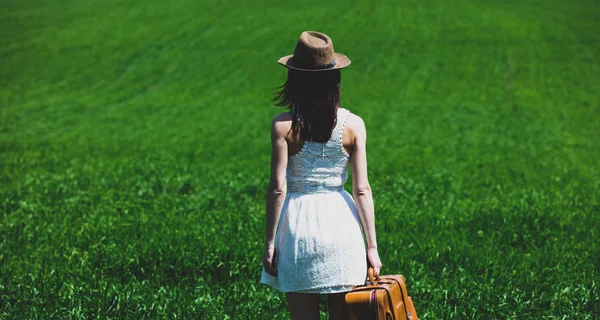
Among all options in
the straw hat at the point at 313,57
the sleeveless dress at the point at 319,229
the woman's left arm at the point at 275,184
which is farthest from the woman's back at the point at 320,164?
the straw hat at the point at 313,57

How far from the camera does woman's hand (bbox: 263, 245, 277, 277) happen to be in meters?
4.71

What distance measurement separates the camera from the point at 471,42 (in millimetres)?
38031

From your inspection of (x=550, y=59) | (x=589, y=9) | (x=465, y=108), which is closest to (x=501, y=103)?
(x=465, y=108)

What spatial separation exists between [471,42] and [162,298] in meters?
33.3

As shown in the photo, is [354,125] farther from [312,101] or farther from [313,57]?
[313,57]

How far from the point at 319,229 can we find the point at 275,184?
1.30 ft

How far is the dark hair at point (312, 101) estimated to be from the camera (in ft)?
15.0

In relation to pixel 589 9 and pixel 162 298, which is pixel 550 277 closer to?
pixel 162 298

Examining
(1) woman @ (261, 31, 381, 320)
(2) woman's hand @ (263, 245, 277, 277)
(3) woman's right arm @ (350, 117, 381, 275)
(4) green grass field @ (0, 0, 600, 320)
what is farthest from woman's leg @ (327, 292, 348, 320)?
(4) green grass field @ (0, 0, 600, 320)

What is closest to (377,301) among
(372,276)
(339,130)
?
(372,276)

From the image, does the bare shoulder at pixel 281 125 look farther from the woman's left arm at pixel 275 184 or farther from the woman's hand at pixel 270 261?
the woman's hand at pixel 270 261

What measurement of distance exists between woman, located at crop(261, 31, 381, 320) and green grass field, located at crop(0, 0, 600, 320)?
2.42 m

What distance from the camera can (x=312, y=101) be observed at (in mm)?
4586

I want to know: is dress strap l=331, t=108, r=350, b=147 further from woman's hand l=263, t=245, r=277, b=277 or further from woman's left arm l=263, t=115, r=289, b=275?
woman's hand l=263, t=245, r=277, b=277
